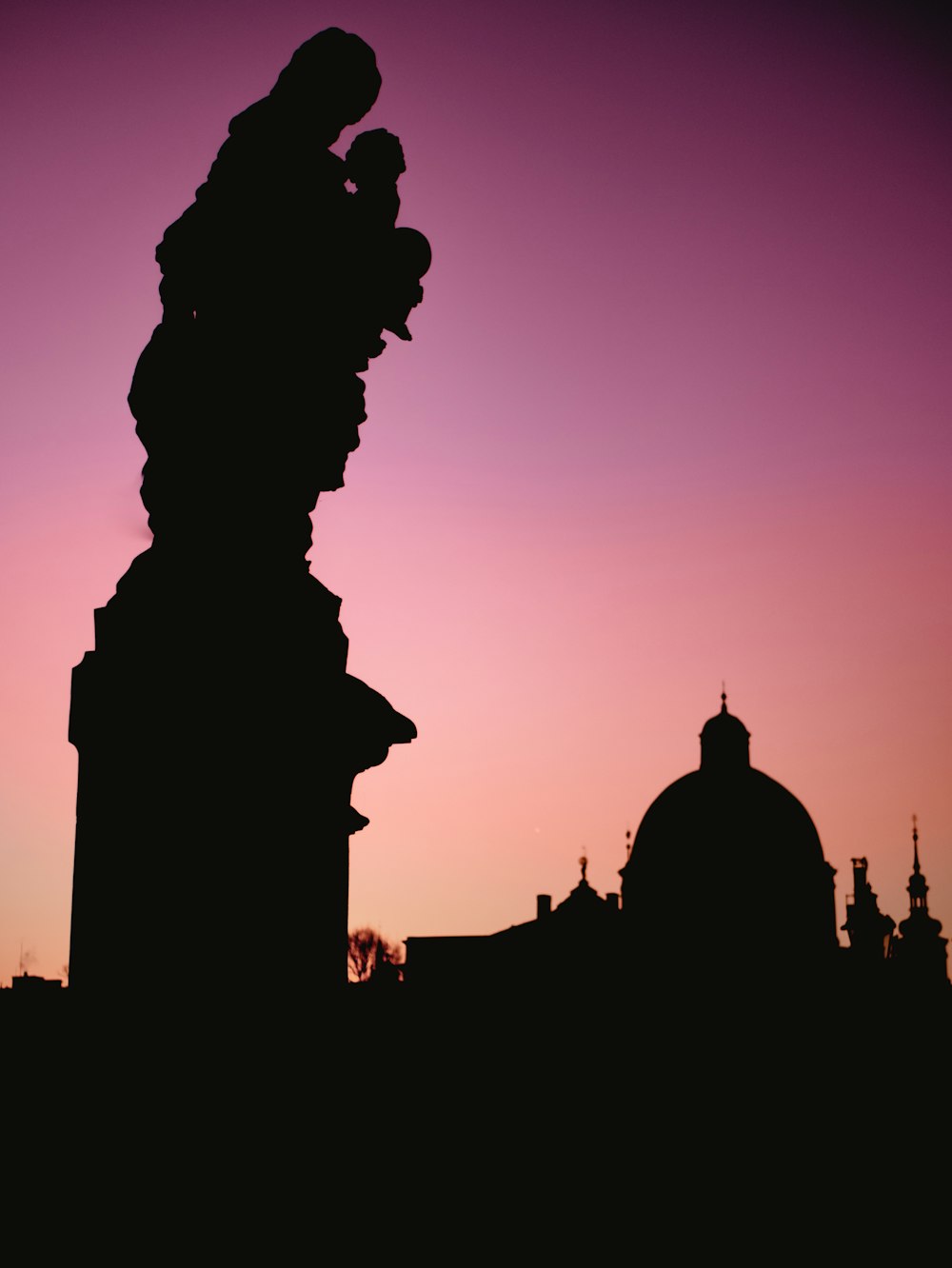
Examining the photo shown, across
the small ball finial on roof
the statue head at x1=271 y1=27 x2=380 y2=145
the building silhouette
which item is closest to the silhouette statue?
the statue head at x1=271 y1=27 x2=380 y2=145

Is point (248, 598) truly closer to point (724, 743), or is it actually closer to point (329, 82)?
point (329, 82)

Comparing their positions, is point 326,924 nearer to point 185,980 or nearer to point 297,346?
point 185,980

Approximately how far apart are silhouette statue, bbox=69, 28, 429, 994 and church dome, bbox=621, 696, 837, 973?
193ft

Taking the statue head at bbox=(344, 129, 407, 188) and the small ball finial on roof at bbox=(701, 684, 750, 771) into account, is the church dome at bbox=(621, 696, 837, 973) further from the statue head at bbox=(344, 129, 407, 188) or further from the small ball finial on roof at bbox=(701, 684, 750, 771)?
the statue head at bbox=(344, 129, 407, 188)

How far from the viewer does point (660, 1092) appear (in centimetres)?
2388

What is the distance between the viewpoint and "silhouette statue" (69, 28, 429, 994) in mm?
4211

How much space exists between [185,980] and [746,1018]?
121 feet

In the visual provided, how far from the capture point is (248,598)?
4.36m

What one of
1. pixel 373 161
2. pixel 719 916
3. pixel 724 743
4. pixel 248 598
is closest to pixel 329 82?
pixel 373 161

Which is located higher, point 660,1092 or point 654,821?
point 654,821

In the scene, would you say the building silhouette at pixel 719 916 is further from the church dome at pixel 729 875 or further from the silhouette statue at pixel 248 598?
the silhouette statue at pixel 248 598

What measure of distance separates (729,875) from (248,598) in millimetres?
63376

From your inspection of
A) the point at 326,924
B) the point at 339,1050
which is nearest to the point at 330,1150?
the point at 339,1050

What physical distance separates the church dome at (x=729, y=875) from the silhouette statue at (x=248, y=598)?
58.7 metres
